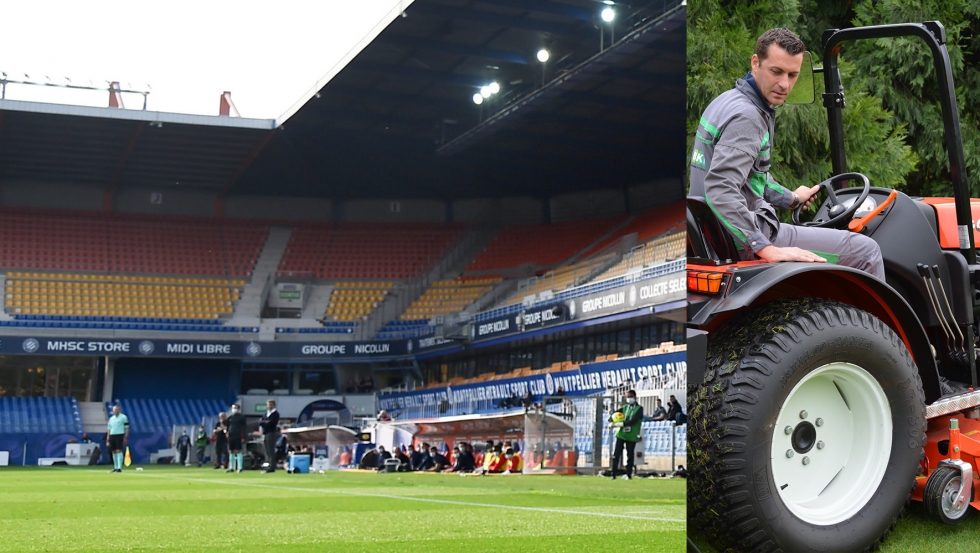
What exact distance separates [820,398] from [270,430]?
1295 mm

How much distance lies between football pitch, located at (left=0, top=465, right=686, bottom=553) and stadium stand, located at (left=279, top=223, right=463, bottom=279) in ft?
1.27

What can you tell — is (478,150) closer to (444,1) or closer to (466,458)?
(444,1)

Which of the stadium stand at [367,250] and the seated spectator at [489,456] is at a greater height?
the stadium stand at [367,250]

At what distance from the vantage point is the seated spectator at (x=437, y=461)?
1.99 meters

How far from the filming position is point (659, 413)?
2756mm

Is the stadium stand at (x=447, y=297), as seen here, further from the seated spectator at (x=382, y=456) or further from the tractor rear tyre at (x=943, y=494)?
the tractor rear tyre at (x=943, y=494)

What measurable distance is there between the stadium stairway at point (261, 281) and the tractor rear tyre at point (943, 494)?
185 cm

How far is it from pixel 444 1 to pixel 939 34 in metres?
1.96

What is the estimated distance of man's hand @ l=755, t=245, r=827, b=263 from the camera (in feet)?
6.82

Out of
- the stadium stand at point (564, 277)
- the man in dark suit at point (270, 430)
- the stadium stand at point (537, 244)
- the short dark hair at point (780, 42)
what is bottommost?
the man in dark suit at point (270, 430)

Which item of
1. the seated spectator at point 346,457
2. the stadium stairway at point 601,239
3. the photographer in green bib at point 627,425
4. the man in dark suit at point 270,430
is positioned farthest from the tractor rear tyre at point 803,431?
the man in dark suit at point 270,430

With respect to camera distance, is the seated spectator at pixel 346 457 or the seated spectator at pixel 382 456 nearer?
the seated spectator at pixel 346 457

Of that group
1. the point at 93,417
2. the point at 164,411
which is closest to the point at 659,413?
the point at 164,411

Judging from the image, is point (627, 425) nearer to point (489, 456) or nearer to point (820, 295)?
point (489, 456)
